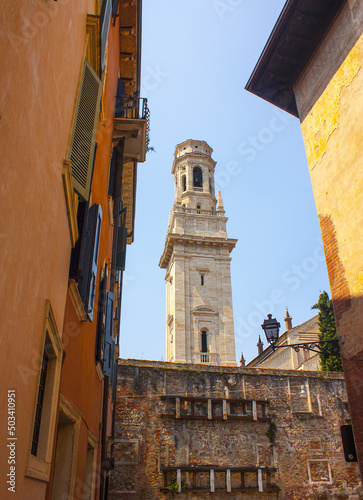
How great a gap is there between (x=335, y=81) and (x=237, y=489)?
15828mm

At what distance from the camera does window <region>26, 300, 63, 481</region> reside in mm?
Result: 3348

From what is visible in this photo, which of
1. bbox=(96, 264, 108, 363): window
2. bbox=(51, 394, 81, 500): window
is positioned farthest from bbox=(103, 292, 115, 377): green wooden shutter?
bbox=(51, 394, 81, 500): window

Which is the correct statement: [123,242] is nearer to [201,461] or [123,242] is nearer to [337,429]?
A: [201,461]

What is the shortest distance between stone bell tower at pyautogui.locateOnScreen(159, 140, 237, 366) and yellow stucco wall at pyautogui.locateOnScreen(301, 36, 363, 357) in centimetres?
2795

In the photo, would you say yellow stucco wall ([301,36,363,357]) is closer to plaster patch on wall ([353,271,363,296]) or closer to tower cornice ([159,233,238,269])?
plaster patch on wall ([353,271,363,296])

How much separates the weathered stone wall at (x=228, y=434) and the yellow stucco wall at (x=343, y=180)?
42.0 ft

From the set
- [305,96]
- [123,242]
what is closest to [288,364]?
[123,242]

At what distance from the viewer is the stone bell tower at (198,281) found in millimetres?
35656

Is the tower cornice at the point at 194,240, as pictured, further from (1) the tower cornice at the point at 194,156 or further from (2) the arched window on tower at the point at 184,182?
(1) the tower cornice at the point at 194,156

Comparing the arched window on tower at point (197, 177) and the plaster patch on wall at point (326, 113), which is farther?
the arched window on tower at point (197, 177)

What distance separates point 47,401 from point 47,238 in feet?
4.42

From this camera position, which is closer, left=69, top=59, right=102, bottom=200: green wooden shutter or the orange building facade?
the orange building facade

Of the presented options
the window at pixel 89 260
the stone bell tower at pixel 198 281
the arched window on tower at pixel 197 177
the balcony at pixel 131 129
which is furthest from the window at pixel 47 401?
the arched window on tower at pixel 197 177

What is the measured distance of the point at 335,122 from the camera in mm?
8211
